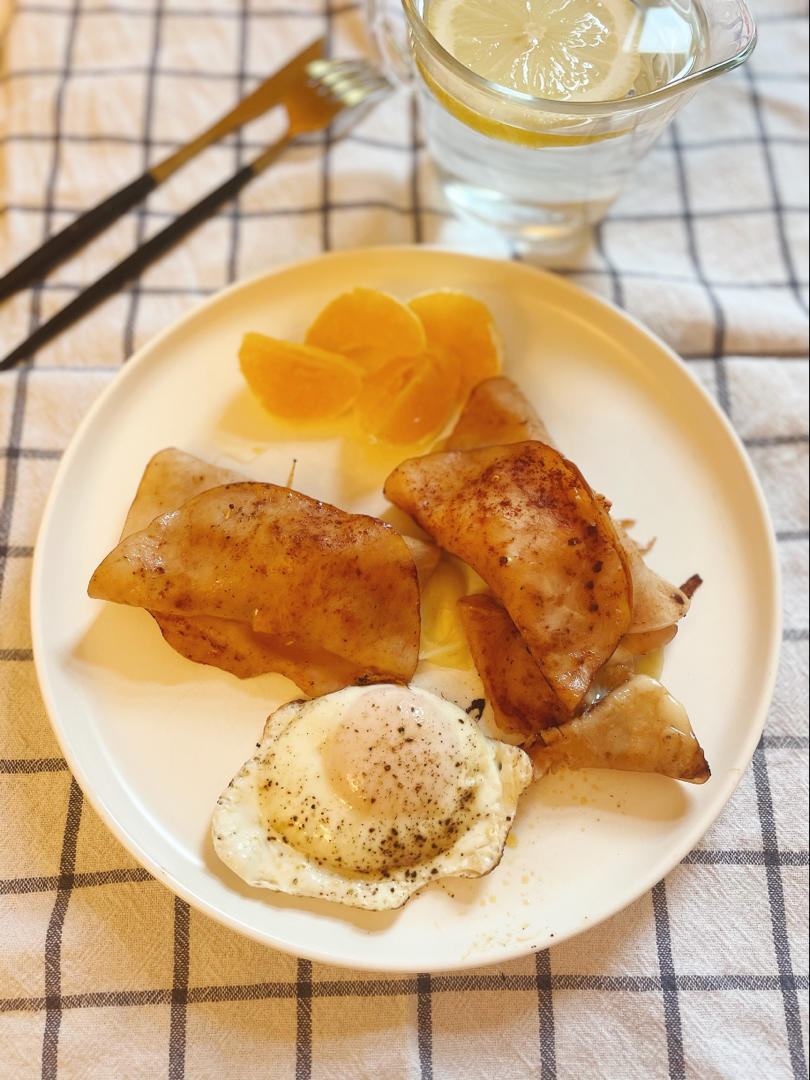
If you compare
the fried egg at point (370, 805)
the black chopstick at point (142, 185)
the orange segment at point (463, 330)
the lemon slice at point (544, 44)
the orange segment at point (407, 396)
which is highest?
the lemon slice at point (544, 44)

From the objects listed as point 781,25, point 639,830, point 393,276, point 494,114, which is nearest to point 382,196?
point 393,276

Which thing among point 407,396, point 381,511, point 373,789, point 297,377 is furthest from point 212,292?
point 373,789

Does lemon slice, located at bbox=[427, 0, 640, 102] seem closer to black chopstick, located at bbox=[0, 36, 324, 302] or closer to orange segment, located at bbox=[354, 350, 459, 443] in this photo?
orange segment, located at bbox=[354, 350, 459, 443]

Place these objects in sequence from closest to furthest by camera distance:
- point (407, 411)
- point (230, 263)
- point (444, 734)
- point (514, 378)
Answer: point (444, 734) < point (407, 411) < point (514, 378) < point (230, 263)

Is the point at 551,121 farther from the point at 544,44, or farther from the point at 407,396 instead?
the point at 407,396

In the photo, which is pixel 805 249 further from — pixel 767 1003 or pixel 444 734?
pixel 767 1003

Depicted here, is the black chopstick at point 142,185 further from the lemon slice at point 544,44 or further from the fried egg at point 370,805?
the fried egg at point 370,805

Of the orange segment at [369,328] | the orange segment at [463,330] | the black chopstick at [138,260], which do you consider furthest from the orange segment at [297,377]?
the black chopstick at [138,260]
